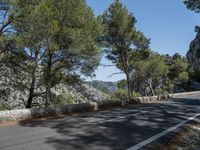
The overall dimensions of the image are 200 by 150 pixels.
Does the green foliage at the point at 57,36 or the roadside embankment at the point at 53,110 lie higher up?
the green foliage at the point at 57,36

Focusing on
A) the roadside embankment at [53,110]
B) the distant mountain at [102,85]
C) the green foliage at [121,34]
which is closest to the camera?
the roadside embankment at [53,110]

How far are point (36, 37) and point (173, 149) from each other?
50.0 ft

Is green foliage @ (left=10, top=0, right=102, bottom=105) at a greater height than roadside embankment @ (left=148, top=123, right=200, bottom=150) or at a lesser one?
greater

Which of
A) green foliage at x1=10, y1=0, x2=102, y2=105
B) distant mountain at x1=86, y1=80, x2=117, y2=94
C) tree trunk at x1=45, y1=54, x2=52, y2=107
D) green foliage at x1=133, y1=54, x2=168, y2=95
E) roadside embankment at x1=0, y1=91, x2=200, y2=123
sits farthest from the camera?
green foliage at x1=133, y1=54, x2=168, y2=95

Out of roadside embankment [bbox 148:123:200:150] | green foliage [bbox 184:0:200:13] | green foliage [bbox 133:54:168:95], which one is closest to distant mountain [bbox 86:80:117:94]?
green foliage [bbox 133:54:168:95]

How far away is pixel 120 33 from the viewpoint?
37.2 m

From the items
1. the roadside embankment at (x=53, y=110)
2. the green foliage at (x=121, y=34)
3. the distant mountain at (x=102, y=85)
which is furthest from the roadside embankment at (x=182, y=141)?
the green foliage at (x=121, y=34)

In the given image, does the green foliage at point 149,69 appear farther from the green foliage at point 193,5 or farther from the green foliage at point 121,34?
the green foliage at point 193,5

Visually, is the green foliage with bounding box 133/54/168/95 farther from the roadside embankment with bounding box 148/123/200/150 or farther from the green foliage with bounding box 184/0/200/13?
the roadside embankment with bounding box 148/123/200/150

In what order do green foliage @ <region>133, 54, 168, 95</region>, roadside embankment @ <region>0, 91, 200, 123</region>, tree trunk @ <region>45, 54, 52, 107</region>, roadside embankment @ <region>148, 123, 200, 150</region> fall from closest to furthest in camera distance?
roadside embankment @ <region>148, 123, 200, 150</region>, roadside embankment @ <region>0, 91, 200, 123</region>, tree trunk @ <region>45, 54, 52, 107</region>, green foliage @ <region>133, 54, 168, 95</region>

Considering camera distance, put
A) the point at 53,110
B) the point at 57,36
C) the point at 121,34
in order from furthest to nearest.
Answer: the point at 121,34, the point at 57,36, the point at 53,110

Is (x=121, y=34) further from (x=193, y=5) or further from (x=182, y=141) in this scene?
(x=182, y=141)

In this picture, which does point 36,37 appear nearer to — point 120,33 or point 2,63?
point 2,63

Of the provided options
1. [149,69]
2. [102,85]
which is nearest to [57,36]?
[149,69]
